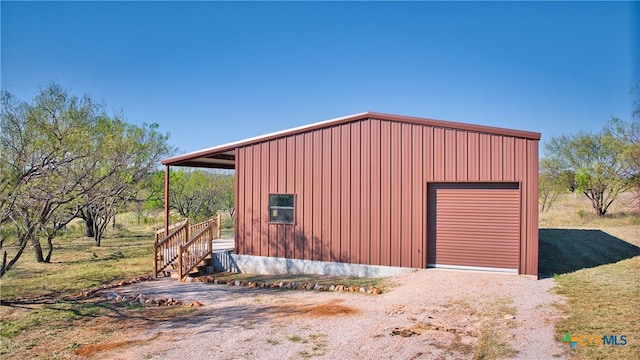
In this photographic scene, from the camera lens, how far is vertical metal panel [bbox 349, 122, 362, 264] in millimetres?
10391

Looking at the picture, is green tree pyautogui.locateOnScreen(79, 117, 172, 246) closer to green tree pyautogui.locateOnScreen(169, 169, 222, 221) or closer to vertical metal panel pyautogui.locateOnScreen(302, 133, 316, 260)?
green tree pyautogui.locateOnScreen(169, 169, 222, 221)

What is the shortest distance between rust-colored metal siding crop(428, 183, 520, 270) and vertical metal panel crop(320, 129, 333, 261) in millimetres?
2555

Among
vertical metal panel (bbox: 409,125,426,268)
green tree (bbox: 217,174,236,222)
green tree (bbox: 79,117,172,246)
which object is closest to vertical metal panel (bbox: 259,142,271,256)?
vertical metal panel (bbox: 409,125,426,268)

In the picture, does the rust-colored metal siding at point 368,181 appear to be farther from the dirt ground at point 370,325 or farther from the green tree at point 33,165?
the green tree at point 33,165

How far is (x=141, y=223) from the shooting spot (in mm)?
31422

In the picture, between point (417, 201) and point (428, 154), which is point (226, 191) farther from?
point (428, 154)

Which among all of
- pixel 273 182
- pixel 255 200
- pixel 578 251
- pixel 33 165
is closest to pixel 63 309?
pixel 33 165

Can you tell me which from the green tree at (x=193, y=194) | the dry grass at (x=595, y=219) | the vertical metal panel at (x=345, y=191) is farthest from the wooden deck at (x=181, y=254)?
the dry grass at (x=595, y=219)

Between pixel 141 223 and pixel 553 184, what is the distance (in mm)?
28428

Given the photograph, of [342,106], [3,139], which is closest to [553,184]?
[342,106]

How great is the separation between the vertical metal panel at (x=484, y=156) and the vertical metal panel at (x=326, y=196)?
366 cm

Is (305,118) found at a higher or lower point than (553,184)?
higher

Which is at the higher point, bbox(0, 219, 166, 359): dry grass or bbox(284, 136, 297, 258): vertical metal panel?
bbox(284, 136, 297, 258): vertical metal panel

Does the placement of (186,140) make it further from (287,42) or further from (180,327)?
(180,327)
